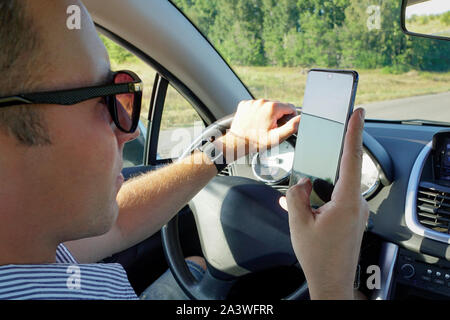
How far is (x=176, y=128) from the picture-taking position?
11.0ft

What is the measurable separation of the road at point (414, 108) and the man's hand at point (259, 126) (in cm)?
115

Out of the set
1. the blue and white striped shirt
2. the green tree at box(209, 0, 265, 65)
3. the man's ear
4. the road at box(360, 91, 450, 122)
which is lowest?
the blue and white striped shirt

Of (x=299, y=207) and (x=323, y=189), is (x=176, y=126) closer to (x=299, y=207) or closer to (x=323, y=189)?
(x=323, y=189)

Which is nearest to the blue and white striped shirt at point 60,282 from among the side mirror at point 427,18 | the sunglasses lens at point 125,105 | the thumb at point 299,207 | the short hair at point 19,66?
the short hair at point 19,66

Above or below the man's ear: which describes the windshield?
above

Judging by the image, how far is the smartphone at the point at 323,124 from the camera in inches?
59.8

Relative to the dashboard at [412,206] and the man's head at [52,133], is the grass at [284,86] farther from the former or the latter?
the man's head at [52,133]

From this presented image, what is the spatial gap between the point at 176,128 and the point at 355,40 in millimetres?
3104

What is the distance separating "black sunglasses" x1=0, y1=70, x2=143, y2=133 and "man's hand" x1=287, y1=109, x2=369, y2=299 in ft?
2.20

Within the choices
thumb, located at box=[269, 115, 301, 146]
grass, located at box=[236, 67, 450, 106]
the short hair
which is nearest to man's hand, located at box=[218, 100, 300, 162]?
thumb, located at box=[269, 115, 301, 146]

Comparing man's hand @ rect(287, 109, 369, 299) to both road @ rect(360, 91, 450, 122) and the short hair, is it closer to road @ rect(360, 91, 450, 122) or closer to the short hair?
the short hair

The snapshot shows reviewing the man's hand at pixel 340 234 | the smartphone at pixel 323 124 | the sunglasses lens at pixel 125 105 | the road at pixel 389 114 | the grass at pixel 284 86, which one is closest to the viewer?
the man's hand at pixel 340 234

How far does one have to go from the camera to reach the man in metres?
1.13
